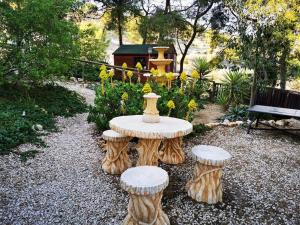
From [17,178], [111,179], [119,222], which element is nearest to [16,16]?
[17,178]

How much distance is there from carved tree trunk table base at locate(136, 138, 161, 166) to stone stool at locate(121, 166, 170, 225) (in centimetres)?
94

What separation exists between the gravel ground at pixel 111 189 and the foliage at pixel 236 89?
5447 mm

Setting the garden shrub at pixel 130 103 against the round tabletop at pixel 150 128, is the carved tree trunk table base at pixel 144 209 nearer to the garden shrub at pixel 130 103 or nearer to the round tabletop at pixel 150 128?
the round tabletop at pixel 150 128

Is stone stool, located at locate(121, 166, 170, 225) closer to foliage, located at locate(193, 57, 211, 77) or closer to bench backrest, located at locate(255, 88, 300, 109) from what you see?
bench backrest, located at locate(255, 88, 300, 109)

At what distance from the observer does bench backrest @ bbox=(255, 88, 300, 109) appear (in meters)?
7.55

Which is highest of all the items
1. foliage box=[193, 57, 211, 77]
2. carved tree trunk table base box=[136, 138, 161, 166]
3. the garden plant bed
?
foliage box=[193, 57, 211, 77]

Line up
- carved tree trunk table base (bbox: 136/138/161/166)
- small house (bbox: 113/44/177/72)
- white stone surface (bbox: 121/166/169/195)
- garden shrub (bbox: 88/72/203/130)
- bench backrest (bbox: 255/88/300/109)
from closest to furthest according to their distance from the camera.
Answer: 1. white stone surface (bbox: 121/166/169/195)
2. carved tree trunk table base (bbox: 136/138/161/166)
3. garden shrub (bbox: 88/72/203/130)
4. bench backrest (bbox: 255/88/300/109)
5. small house (bbox: 113/44/177/72)

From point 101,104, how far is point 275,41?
5.33m

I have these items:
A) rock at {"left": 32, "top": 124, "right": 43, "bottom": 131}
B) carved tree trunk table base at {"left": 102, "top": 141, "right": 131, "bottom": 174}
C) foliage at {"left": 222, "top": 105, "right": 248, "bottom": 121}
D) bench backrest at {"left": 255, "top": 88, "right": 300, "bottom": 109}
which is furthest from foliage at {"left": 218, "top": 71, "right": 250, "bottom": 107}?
carved tree trunk table base at {"left": 102, "top": 141, "right": 131, "bottom": 174}

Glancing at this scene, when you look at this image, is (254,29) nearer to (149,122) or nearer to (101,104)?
(101,104)

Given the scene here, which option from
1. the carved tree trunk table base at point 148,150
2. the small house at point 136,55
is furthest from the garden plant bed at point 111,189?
the small house at point 136,55

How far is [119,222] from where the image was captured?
3.07 meters

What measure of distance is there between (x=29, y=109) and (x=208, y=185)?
467 centimetres

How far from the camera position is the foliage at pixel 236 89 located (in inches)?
425
